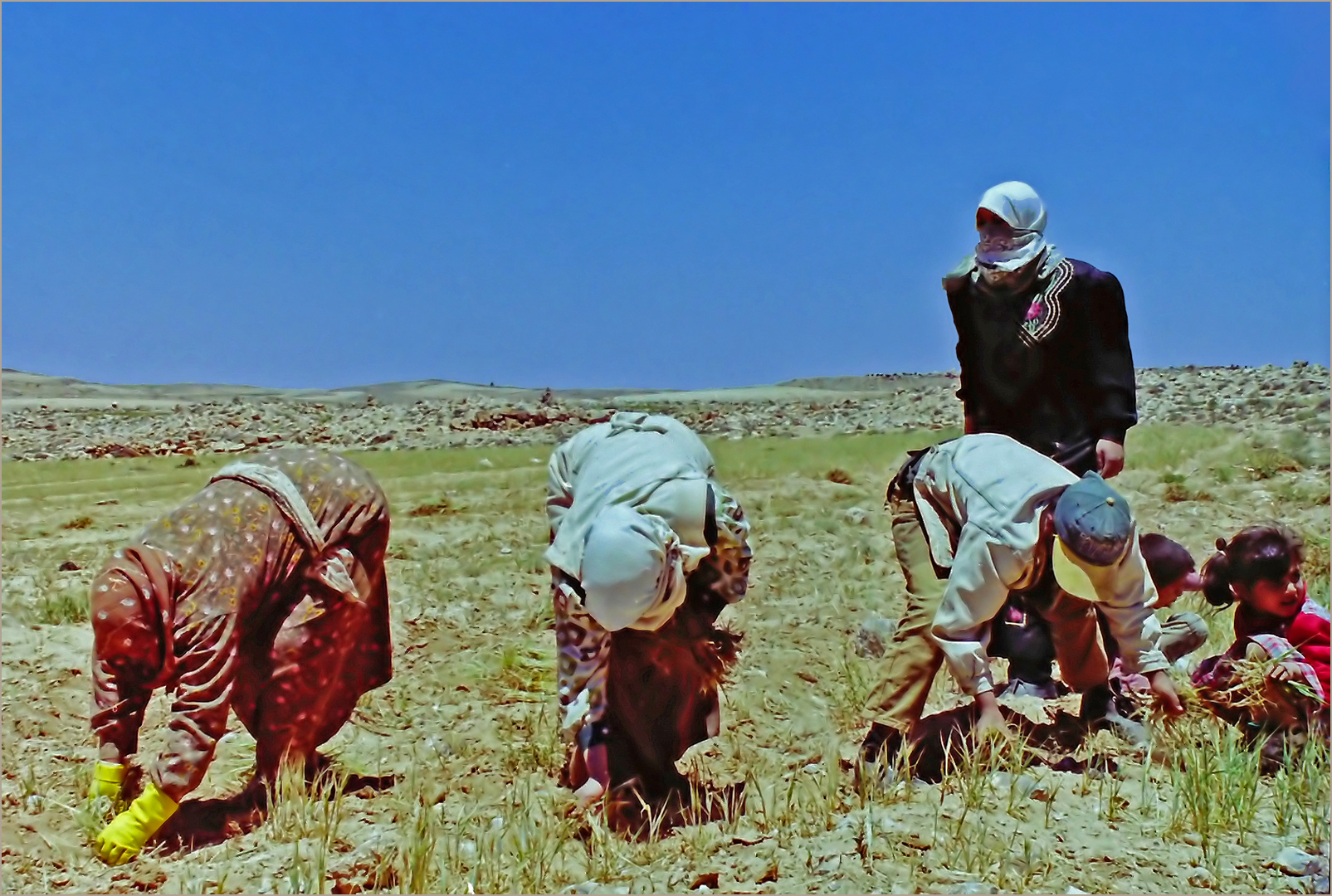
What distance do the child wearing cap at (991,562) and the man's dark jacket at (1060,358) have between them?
525 mm

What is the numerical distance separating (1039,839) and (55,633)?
6.04 metres

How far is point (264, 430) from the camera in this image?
28.1 metres

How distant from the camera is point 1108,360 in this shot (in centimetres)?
503

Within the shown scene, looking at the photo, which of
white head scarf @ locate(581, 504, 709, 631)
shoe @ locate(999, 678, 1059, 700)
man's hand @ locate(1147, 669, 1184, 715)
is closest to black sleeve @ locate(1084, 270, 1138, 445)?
man's hand @ locate(1147, 669, 1184, 715)

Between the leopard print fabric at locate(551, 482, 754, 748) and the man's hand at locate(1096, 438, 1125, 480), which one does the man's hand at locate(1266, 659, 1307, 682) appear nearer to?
the man's hand at locate(1096, 438, 1125, 480)

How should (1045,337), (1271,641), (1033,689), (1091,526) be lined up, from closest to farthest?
(1091,526) < (1271,641) < (1045,337) < (1033,689)

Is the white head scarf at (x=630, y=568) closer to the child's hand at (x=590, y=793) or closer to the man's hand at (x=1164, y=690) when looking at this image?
the child's hand at (x=590, y=793)

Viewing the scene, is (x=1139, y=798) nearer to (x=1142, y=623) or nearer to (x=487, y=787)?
(x=1142, y=623)

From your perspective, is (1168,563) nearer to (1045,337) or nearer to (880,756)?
(1045,337)

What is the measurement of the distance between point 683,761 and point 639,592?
5.75 feet

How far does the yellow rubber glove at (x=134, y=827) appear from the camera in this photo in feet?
13.9

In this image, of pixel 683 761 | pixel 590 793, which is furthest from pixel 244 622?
pixel 683 761

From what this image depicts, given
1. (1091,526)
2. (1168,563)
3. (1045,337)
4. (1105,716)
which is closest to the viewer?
(1091,526)

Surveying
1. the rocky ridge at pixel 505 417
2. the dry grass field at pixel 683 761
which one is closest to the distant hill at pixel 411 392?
the rocky ridge at pixel 505 417
